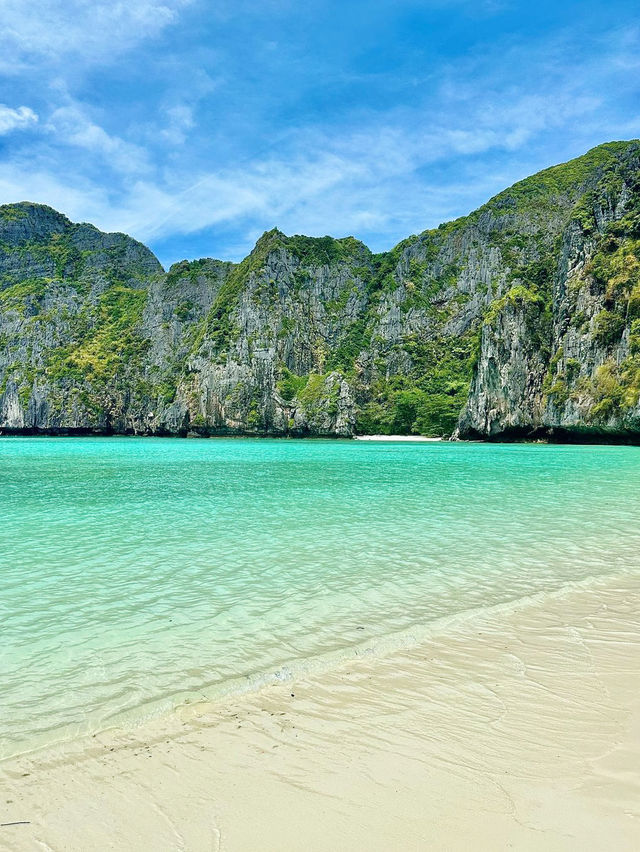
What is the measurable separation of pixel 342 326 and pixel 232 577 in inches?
4905

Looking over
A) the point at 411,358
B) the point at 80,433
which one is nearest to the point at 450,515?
the point at 411,358

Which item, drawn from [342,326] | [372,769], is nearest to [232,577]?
[372,769]

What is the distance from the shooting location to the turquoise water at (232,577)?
4.39 metres

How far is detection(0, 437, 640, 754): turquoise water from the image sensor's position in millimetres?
4395

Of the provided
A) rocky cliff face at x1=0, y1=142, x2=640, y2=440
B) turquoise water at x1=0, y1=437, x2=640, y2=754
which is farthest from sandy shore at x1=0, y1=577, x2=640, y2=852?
rocky cliff face at x1=0, y1=142, x2=640, y2=440

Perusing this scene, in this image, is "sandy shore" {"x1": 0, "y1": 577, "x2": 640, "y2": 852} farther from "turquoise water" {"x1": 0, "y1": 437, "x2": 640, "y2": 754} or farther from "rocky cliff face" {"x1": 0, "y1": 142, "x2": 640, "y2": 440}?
"rocky cliff face" {"x1": 0, "y1": 142, "x2": 640, "y2": 440}

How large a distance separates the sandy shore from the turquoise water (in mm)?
538

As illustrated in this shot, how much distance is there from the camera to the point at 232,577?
7.43m

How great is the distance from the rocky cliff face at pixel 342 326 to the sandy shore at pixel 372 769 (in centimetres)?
6833

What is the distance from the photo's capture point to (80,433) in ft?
396

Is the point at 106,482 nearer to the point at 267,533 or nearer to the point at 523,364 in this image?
the point at 267,533

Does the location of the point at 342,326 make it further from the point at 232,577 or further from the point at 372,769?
the point at 372,769

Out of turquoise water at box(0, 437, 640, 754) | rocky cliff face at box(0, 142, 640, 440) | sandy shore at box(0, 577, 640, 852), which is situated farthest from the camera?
rocky cliff face at box(0, 142, 640, 440)

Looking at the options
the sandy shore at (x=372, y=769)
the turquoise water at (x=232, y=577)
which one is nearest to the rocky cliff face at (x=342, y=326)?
the turquoise water at (x=232, y=577)
